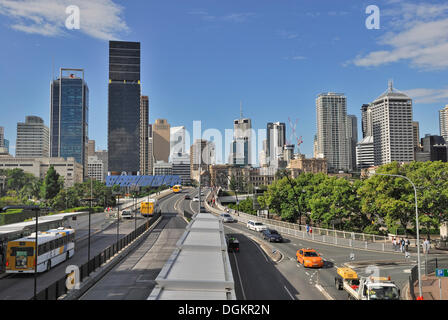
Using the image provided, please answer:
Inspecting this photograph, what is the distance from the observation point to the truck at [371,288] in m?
19.6

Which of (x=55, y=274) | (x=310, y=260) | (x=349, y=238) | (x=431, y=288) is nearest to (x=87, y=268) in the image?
(x=55, y=274)

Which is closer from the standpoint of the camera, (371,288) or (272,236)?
(371,288)

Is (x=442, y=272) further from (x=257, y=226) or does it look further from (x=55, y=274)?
(x=257, y=226)

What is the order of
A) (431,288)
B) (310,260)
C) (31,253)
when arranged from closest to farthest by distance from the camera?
(431,288), (31,253), (310,260)

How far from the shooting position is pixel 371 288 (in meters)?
20.0


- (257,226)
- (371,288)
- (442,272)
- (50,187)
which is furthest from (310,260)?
(50,187)

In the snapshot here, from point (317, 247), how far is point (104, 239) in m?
29.0

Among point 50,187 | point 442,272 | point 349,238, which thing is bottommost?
point 349,238

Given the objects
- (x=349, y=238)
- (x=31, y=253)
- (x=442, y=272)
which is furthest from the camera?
(x=349, y=238)

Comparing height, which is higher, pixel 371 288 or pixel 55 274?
pixel 371 288

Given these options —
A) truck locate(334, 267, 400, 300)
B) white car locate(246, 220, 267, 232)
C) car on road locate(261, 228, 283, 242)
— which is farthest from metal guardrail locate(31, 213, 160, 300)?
white car locate(246, 220, 267, 232)

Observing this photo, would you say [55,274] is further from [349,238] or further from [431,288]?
[349,238]

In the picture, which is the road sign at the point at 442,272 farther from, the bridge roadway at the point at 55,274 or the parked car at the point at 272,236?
the parked car at the point at 272,236

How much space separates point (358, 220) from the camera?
185ft
